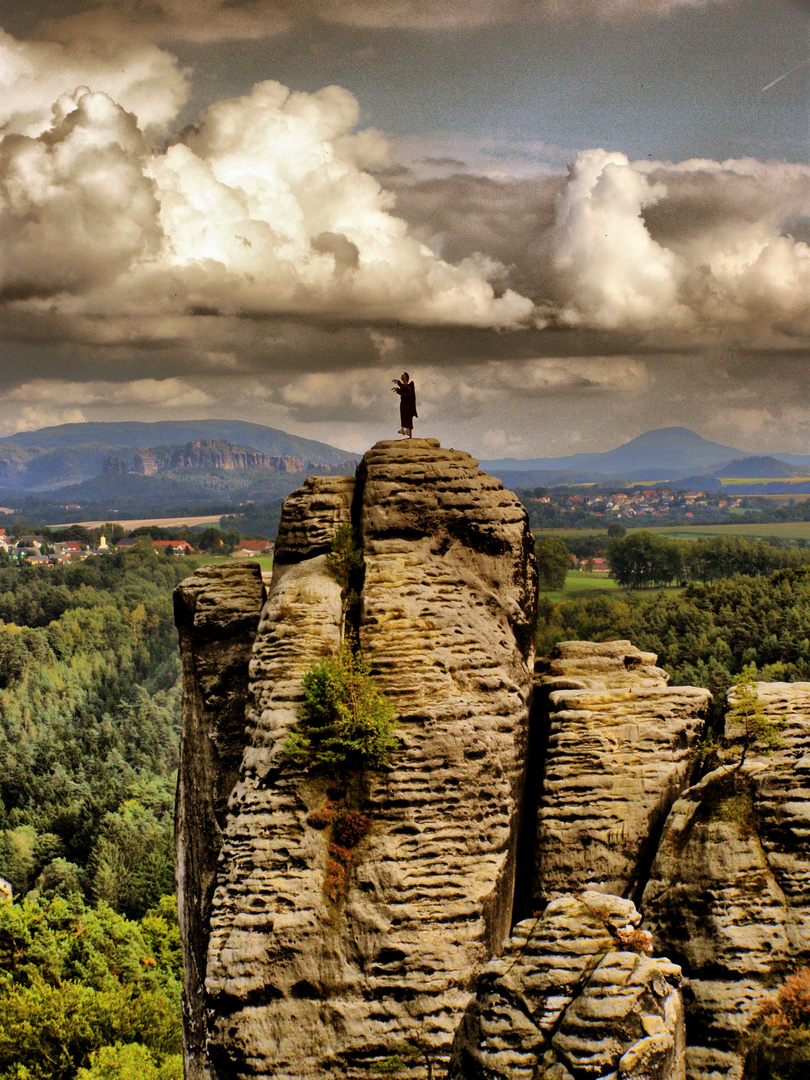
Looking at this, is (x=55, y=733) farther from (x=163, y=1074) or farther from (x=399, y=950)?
(x=399, y=950)

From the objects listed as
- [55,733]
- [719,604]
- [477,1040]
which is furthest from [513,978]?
[55,733]

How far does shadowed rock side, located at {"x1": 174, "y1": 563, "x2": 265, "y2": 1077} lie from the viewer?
2530cm

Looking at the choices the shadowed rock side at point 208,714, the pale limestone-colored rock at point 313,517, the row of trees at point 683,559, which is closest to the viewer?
the shadowed rock side at point 208,714

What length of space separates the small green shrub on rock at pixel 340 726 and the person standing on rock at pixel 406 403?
9267 millimetres

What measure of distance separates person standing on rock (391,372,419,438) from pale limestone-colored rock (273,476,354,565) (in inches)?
94.5

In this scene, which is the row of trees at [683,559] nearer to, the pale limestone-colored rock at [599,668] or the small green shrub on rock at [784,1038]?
the pale limestone-colored rock at [599,668]

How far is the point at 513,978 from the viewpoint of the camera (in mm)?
15320

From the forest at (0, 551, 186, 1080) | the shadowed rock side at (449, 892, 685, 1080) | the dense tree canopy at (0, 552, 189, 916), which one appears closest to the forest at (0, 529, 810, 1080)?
the forest at (0, 551, 186, 1080)

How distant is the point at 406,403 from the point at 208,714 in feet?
34.8

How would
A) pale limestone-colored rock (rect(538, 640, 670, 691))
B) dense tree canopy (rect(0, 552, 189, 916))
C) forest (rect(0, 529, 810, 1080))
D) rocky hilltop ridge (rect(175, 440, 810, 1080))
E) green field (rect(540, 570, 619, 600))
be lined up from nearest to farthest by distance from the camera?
rocky hilltop ridge (rect(175, 440, 810, 1080)) → pale limestone-colored rock (rect(538, 640, 670, 691)) → forest (rect(0, 529, 810, 1080)) → dense tree canopy (rect(0, 552, 189, 916)) → green field (rect(540, 570, 619, 600))

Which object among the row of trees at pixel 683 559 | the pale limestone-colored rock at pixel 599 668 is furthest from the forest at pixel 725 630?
the pale limestone-colored rock at pixel 599 668

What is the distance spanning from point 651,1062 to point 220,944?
8875 mm

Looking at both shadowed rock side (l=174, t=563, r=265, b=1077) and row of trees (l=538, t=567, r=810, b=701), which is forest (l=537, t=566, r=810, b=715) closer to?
row of trees (l=538, t=567, r=810, b=701)

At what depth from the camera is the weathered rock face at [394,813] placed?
1875 centimetres
